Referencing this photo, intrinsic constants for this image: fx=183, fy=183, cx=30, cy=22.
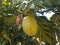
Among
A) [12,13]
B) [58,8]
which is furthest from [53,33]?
[12,13]

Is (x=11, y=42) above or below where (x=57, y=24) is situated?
below

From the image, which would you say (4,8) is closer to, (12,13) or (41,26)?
(12,13)

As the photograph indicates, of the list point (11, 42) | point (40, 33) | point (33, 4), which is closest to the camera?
point (33, 4)

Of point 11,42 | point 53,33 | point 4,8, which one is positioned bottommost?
point 11,42

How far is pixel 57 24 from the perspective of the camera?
3.23ft

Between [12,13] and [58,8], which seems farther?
[12,13]

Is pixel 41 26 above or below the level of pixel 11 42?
above

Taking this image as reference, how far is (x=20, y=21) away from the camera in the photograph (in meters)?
0.93

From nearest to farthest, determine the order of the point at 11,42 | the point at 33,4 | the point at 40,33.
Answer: the point at 33,4
the point at 40,33
the point at 11,42

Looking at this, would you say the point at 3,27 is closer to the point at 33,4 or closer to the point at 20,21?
the point at 20,21

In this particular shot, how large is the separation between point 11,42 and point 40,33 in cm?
24

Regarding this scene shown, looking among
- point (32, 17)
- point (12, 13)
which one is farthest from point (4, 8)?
point (32, 17)

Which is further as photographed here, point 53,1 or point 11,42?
point 11,42

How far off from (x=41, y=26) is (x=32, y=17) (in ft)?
0.27
